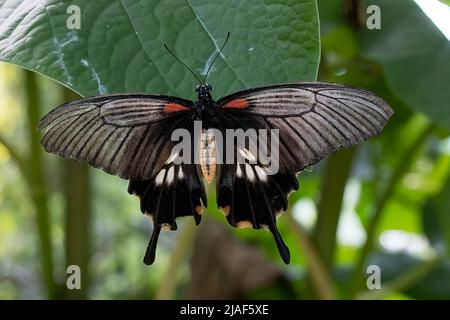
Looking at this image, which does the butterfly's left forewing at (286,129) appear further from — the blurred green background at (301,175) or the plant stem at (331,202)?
the plant stem at (331,202)

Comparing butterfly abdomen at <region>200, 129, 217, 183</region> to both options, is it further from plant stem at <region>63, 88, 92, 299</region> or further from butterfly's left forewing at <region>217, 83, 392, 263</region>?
plant stem at <region>63, 88, 92, 299</region>

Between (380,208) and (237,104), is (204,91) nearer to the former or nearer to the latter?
(237,104)

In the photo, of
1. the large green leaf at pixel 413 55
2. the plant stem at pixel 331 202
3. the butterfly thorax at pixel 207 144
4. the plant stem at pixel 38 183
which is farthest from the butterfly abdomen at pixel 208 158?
the plant stem at pixel 38 183

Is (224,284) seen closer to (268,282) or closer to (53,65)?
(268,282)

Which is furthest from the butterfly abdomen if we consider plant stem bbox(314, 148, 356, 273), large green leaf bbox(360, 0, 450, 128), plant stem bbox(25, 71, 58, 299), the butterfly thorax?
plant stem bbox(25, 71, 58, 299)

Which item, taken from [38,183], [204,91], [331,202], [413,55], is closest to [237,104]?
[204,91]

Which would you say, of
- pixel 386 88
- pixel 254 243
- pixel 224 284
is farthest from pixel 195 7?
pixel 254 243
